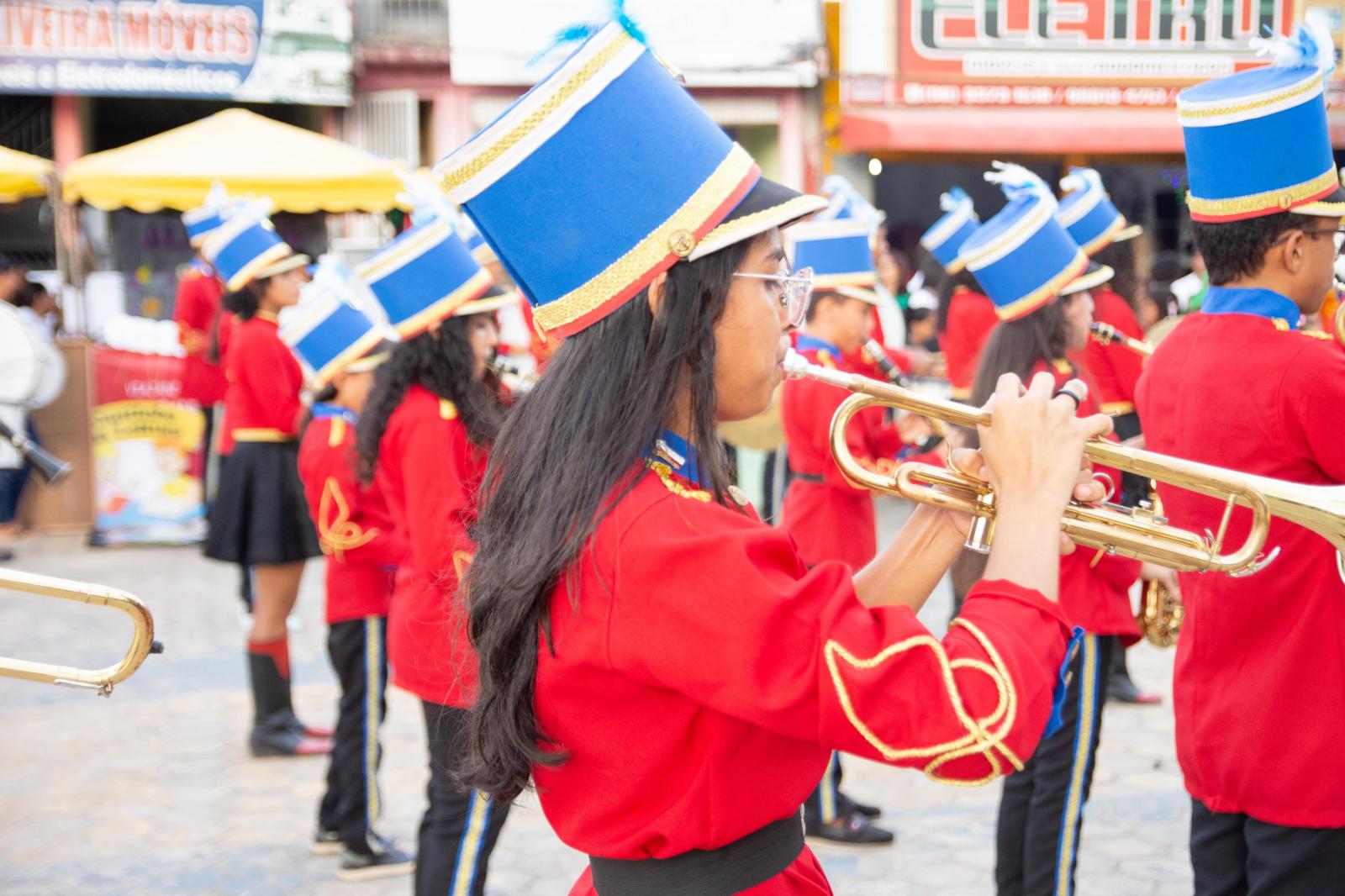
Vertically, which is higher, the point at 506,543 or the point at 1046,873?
the point at 506,543

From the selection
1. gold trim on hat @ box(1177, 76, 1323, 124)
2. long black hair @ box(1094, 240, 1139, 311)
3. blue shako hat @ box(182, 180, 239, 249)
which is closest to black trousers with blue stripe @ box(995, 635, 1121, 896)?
gold trim on hat @ box(1177, 76, 1323, 124)

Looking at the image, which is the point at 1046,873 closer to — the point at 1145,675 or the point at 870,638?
the point at 870,638

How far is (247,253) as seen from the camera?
6.54 m

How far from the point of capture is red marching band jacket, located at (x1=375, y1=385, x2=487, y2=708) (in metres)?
3.60

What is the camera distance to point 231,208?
23.1ft

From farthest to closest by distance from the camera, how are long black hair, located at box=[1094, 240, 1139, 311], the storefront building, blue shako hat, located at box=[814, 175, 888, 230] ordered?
the storefront building, long black hair, located at box=[1094, 240, 1139, 311], blue shako hat, located at box=[814, 175, 888, 230]

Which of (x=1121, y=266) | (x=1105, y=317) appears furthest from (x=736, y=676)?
(x=1121, y=266)

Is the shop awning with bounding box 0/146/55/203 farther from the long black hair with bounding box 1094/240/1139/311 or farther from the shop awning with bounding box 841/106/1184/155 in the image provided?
the shop awning with bounding box 841/106/1184/155

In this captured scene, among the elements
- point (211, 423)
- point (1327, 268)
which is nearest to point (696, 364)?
point (1327, 268)

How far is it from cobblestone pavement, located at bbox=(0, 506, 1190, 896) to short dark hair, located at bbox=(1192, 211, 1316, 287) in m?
2.34

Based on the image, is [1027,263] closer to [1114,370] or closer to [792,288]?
[1114,370]

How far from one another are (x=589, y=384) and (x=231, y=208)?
5.68 metres

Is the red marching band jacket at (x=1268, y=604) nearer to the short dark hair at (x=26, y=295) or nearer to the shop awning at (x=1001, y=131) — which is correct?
the short dark hair at (x=26, y=295)

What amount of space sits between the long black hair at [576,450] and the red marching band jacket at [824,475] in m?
3.13
